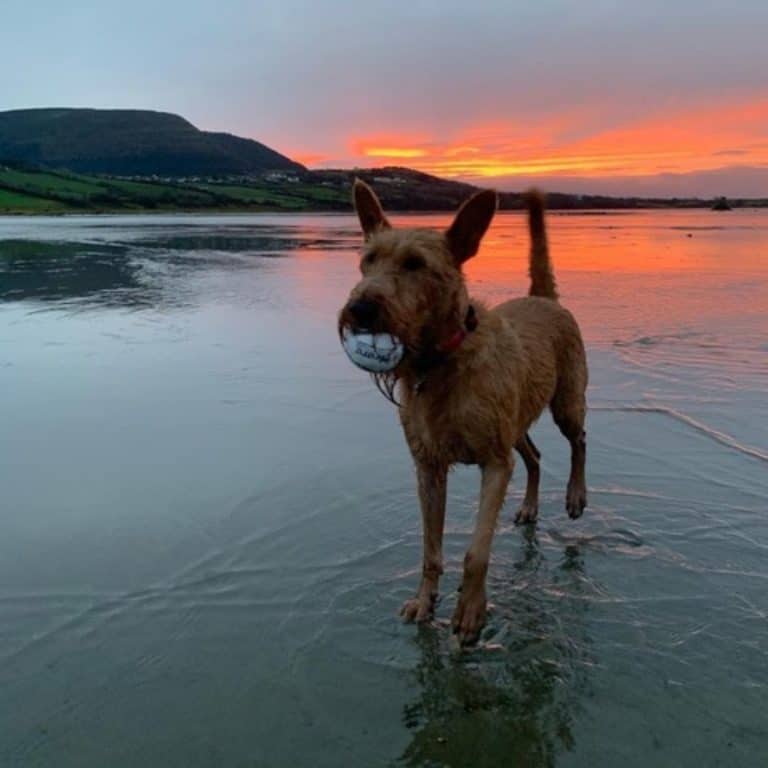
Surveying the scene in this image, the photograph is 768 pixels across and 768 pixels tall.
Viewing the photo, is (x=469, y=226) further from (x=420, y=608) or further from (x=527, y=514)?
(x=527, y=514)

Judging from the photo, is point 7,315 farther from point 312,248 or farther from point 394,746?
point 312,248

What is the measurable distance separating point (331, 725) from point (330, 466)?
3.28 meters

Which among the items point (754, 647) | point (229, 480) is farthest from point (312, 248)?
point (754, 647)

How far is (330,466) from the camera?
21.8 ft

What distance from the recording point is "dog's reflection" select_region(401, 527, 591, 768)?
3.29 metres

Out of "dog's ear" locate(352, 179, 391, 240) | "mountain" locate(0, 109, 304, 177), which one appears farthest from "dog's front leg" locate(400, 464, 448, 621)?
"mountain" locate(0, 109, 304, 177)

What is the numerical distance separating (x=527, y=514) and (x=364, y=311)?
267cm

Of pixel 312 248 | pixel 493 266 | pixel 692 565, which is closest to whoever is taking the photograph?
pixel 692 565

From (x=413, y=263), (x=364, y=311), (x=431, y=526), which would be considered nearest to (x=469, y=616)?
(x=431, y=526)

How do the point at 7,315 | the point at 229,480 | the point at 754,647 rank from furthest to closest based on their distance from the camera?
the point at 7,315 → the point at 229,480 → the point at 754,647

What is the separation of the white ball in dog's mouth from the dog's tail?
2.96 meters

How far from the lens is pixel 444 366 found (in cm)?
433

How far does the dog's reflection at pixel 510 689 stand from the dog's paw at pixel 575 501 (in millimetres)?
1088

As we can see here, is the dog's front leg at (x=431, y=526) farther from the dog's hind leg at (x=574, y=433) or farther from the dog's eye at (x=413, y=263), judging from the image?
the dog's hind leg at (x=574, y=433)
